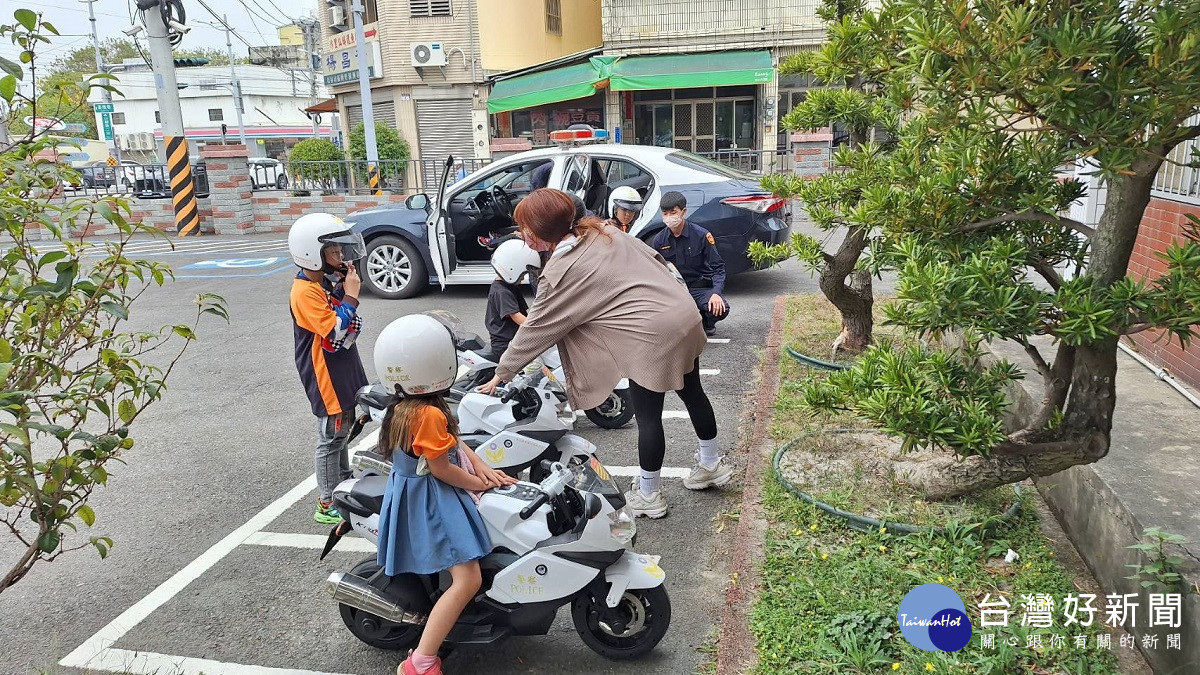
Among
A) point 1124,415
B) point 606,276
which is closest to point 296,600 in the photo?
point 606,276

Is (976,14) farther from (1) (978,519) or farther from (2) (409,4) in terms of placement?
(2) (409,4)

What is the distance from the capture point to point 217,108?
Answer: 166 ft

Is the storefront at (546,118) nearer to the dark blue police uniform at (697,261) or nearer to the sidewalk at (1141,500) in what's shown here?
the dark blue police uniform at (697,261)

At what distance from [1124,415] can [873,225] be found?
6.80 feet

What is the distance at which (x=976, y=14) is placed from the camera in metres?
2.28

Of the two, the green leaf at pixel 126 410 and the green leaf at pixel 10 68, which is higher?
the green leaf at pixel 10 68

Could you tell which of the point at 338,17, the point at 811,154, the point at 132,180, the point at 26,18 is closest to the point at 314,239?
the point at 26,18

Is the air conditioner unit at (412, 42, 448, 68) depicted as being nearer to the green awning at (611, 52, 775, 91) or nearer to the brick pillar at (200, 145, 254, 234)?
the green awning at (611, 52, 775, 91)

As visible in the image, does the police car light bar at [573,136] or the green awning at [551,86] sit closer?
the police car light bar at [573,136]

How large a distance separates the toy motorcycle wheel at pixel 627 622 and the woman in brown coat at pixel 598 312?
87cm

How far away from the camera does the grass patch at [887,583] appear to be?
266cm

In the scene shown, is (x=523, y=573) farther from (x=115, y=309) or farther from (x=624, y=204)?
(x=624, y=204)

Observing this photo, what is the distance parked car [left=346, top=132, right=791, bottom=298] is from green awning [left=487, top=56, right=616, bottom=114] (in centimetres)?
1154

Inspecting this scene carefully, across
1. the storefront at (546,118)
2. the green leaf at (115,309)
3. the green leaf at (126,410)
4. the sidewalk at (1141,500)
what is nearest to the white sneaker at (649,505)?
the sidewalk at (1141,500)
